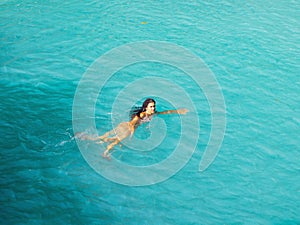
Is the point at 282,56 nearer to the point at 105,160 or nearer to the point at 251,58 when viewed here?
the point at 251,58

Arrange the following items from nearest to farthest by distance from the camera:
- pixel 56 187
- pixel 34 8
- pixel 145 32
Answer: pixel 56 187, pixel 145 32, pixel 34 8

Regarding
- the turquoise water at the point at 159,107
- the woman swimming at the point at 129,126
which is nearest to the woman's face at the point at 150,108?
the woman swimming at the point at 129,126

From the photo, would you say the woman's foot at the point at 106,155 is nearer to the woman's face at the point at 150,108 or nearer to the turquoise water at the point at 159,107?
the turquoise water at the point at 159,107

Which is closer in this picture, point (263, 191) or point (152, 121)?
point (263, 191)

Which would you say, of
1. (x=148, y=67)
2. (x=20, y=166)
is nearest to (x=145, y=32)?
(x=148, y=67)

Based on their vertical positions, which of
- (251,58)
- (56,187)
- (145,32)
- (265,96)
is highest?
(145,32)

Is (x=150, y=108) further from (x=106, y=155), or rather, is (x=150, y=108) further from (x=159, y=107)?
(x=106, y=155)

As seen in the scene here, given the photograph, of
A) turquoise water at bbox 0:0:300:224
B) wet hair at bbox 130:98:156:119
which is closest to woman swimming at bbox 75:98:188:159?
wet hair at bbox 130:98:156:119

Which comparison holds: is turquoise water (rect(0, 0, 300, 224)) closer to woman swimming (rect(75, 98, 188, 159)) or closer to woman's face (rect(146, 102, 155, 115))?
woman swimming (rect(75, 98, 188, 159))
